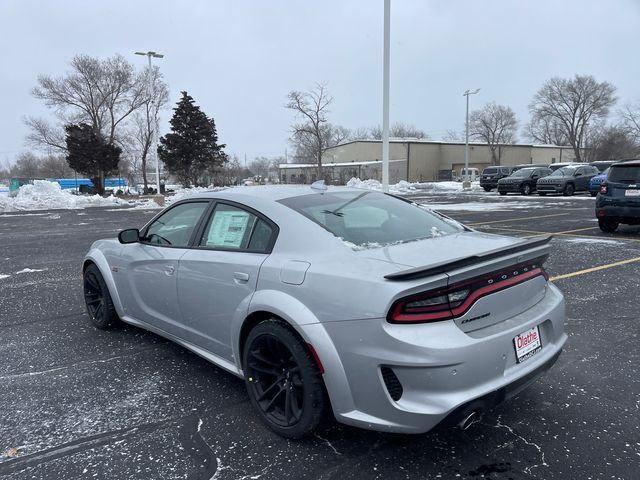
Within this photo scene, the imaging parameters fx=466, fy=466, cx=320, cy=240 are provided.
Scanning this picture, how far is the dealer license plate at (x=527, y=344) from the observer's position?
97.5 inches

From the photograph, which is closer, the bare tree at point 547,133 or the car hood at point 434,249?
the car hood at point 434,249

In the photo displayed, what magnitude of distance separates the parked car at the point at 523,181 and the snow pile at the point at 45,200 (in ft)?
68.7

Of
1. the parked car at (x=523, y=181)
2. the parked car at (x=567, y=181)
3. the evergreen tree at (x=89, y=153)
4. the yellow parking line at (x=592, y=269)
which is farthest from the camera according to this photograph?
the evergreen tree at (x=89, y=153)

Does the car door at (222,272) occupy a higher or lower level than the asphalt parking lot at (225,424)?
higher

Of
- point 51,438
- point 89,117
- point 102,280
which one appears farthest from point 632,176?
point 89,117

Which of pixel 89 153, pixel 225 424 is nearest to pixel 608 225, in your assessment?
pixel 225 424

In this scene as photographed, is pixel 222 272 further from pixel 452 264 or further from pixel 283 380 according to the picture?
pixel 452 264

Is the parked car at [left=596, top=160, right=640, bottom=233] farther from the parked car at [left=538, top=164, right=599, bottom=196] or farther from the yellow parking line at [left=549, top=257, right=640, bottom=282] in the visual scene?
the parked car at [left=538, top=164, right=599, bottom=196]

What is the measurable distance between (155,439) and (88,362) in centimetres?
150

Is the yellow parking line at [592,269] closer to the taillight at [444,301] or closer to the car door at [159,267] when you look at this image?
the taillight at [444,301]

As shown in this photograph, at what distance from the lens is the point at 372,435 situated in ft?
9.06

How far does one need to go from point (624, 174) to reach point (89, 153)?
40510mm

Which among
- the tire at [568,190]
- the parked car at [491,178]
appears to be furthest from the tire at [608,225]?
the parked car at [491,178]

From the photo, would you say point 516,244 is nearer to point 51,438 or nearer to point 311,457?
point 311,457
